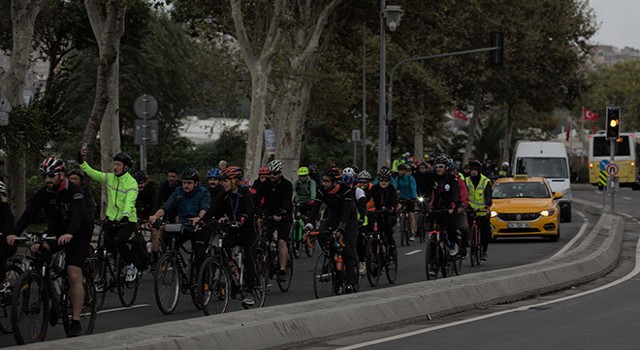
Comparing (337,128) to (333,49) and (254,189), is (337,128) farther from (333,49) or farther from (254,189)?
(254,189)

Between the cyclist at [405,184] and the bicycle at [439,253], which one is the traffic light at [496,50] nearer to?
the cyclist at [405,184]

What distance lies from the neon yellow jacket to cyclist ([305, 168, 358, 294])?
2.11 meters

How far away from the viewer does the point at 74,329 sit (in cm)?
1277

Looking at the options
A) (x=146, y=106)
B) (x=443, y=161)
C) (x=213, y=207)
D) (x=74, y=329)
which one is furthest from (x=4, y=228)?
(x=146, y=106)

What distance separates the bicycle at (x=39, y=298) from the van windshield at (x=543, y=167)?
102 ft

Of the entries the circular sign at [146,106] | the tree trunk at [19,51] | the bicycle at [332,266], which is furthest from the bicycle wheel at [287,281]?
the circular sign at [146,106]

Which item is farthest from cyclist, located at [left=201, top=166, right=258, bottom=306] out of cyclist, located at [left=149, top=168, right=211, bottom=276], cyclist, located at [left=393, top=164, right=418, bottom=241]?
cyclist, located at [left=393, top=164, right=418, bottom=241]

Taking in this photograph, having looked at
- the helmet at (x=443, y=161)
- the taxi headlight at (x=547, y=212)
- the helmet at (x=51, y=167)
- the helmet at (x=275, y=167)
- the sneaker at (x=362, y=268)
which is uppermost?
the helmet at (x=51, y=167)

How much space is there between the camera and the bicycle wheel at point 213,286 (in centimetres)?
1505

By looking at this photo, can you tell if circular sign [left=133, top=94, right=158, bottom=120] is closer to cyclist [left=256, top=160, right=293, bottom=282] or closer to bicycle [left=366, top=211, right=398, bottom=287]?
bicycle [left=366, top=211, right=398, bottom=287]

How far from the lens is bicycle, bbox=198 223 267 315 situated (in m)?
15.1

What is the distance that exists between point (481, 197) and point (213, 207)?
8.69 metres

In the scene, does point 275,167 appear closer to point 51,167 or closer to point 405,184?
point 51,167

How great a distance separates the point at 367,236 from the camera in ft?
64.8
